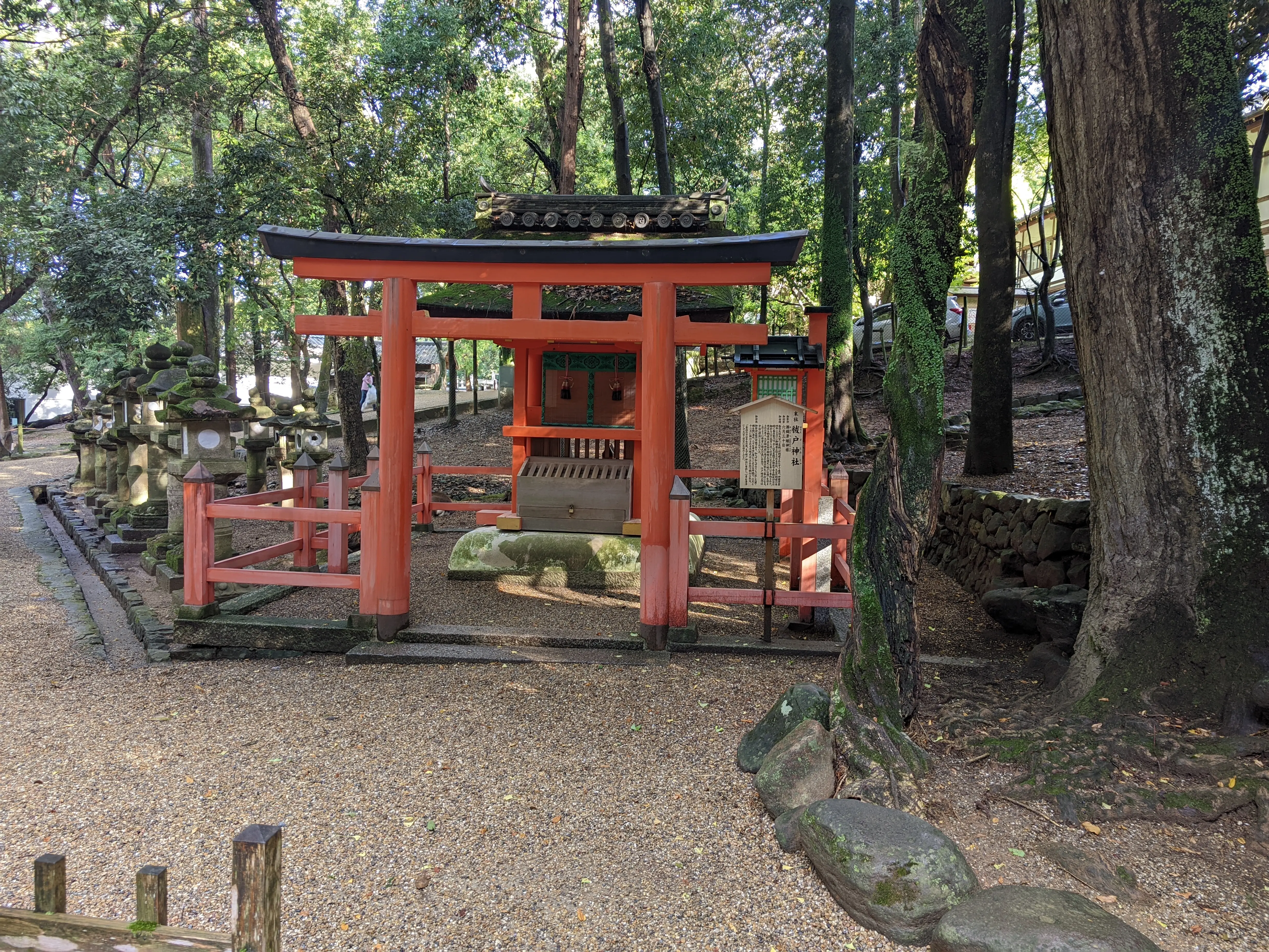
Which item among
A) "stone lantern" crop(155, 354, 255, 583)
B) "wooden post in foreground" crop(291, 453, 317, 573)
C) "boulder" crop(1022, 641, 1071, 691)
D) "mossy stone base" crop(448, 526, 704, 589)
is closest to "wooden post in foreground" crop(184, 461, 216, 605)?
"wooden post in foreground" crop(291, 453, 317, 573)

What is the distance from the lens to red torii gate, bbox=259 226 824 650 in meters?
5.37

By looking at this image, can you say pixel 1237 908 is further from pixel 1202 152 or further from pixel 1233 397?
pixel 1202 152

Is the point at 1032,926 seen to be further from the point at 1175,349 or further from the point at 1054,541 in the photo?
the point at 1054,541

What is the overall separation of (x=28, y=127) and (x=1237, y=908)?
2042 centimetres

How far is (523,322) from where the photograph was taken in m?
5.67

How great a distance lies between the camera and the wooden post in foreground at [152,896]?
1.57 meters

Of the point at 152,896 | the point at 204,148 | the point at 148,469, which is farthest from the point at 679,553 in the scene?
the point at 204,148

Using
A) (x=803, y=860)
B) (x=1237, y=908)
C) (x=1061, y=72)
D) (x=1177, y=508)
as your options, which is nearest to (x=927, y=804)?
(x=803, y=860)

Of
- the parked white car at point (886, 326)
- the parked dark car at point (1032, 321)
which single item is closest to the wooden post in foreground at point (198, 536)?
the parked white car at point (886, 326)

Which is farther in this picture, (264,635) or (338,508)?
(338,508)

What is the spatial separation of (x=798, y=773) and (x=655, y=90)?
11.5m

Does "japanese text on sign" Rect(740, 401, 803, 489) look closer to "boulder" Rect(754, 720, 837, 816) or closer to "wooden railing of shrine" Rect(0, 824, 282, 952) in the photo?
"boulder" Rect(754, 720, 837, 816)

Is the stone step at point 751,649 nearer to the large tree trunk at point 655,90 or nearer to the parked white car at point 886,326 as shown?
the large tree trunk at point 655,90

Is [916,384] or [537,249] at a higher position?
[537,249]
